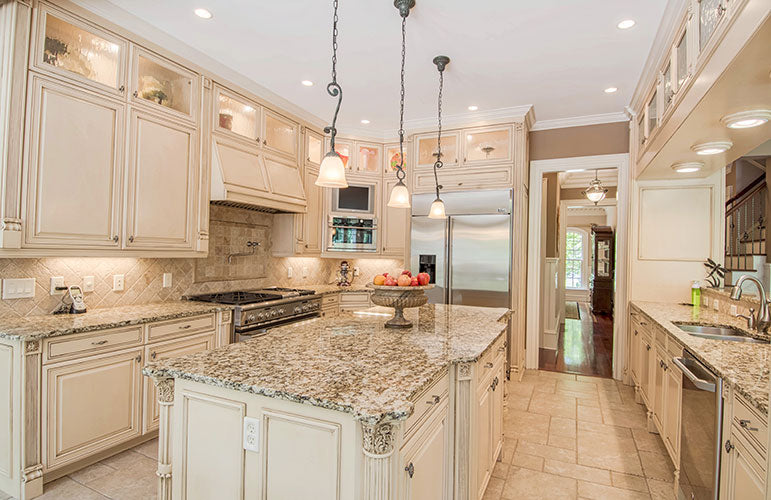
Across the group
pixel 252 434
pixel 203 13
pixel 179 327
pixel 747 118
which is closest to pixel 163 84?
pixel 203 13

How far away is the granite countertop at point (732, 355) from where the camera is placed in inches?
57.2

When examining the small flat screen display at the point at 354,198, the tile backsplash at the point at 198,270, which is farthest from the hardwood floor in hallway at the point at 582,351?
the small flat screen display at the point at 354,198

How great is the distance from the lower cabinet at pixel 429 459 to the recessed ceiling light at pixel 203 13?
2.80m

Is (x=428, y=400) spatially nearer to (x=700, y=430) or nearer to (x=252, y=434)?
(x=252, y=434)

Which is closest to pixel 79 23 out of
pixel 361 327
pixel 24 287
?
pixel 24 287

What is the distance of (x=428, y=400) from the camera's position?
60.2 inches

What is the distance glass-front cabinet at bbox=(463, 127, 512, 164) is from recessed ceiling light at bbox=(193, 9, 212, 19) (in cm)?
277

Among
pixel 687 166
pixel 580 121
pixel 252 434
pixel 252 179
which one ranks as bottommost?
pixel 252 434

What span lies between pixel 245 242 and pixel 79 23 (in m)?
2.23

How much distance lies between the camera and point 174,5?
261cm

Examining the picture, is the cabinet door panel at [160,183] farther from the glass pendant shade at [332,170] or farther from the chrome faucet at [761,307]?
the chrome faucet at [761,307]

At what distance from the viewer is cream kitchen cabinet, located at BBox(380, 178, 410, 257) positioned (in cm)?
511

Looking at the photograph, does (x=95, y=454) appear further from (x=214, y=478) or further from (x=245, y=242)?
(x=245, y=242)

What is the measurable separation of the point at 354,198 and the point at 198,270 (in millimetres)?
2132
